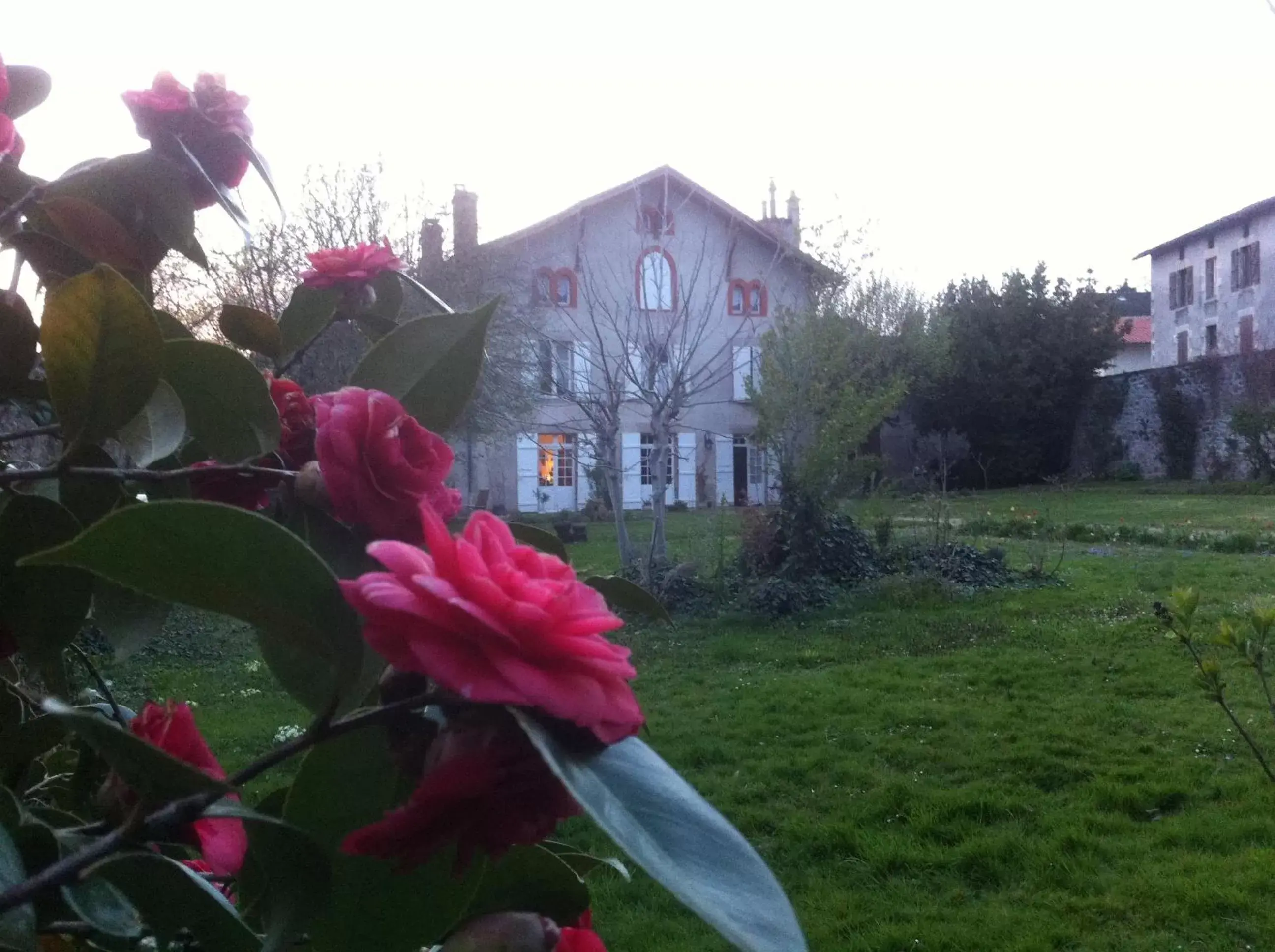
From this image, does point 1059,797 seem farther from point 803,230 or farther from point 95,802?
point 803,230

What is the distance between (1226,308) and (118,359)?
27.8 m

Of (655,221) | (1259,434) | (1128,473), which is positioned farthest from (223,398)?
(1128,473)

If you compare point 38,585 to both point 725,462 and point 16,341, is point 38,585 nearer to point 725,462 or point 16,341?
point 16,341

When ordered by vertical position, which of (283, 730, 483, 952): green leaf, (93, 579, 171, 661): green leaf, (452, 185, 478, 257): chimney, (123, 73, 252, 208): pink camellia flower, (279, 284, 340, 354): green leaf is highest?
(452, 185, 478, 257): chimney

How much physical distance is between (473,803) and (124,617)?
1.23ft

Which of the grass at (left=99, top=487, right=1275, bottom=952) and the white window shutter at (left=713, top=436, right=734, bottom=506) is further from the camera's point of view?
the white window shutter at (left=713, top=436, right=734, bottom=506)

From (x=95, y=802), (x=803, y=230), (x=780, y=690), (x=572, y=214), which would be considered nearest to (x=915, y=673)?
(x=780, y=690)

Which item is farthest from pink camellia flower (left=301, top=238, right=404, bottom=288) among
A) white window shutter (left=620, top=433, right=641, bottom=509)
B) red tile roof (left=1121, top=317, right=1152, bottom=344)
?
red tile roof (left=1121, top=317, right=1152, bottom=344)

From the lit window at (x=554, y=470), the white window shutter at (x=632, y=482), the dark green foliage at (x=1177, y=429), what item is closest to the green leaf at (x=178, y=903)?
the lit window at (x=554, y=470)

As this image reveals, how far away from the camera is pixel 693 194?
37.7 feet

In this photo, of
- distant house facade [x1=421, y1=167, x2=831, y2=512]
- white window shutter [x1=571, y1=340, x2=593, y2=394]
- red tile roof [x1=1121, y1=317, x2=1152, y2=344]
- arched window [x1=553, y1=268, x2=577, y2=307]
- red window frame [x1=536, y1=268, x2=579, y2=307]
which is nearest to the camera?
distant house facade [x1=421, y1=167, x2=831, y2=512]

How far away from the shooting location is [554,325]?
12.7m

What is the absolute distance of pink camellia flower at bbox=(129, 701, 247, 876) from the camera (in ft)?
1.90

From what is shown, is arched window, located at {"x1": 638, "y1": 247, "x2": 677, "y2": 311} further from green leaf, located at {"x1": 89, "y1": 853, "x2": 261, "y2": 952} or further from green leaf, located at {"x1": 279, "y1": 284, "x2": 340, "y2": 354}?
green leaf, located at {"x1": 89, "y1": 853, "x2": 261, "y2": 952}
